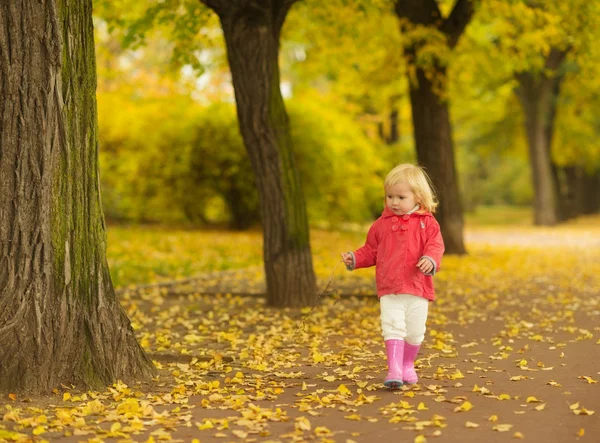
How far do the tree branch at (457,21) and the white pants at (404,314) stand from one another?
1055cm

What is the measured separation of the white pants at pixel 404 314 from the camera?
6230 mm

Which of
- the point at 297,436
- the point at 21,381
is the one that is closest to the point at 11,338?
the point at 21,381

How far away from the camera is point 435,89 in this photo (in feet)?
53.3

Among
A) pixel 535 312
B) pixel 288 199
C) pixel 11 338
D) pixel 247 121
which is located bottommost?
pixel 535 312

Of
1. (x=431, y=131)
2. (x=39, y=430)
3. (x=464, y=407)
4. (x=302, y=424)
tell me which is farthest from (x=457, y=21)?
(x=39, y=430)

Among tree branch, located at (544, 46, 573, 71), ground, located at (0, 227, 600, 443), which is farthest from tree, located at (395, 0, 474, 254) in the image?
tree branch, located at (544, 46, 573, 71)

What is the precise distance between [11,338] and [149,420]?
115 cm

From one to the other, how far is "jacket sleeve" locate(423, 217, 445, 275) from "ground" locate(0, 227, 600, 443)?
0.85m

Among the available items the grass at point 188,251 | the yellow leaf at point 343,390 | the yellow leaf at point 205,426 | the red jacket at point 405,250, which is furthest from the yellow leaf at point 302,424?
the grass at point 188,251

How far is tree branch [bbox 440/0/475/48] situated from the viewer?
52.2 ft

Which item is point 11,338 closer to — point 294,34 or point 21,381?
point 21,381

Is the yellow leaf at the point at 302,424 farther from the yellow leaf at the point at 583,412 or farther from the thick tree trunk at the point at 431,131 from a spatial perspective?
the thick tree trunk at the point at 431,131

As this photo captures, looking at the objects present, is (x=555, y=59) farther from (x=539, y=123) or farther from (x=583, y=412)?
(x=583, y=412)

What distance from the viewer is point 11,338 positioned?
228 inches
